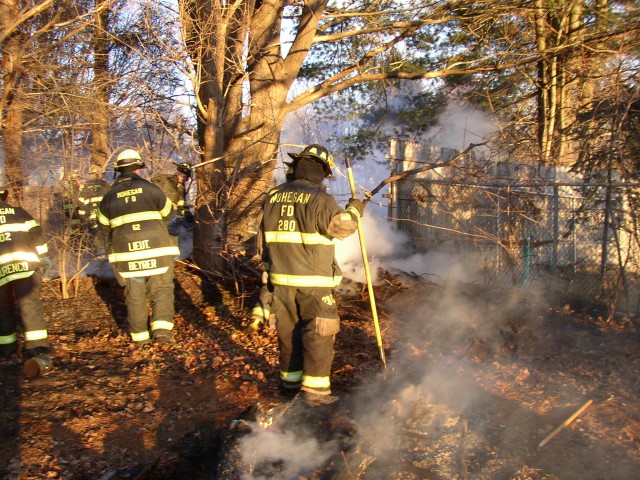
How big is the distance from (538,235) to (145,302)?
18.6 ft

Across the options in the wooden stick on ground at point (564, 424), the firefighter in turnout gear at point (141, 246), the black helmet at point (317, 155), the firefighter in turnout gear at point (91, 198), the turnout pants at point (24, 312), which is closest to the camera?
the wooden stick on ground at point (564, 424)

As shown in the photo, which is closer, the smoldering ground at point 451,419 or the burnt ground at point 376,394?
the smoldering ground at point 451,419

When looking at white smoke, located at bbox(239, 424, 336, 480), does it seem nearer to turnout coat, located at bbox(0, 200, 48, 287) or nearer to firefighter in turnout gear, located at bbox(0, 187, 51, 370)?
firefighter in turnout gear, located at bbox(0, 187, 51, 370)

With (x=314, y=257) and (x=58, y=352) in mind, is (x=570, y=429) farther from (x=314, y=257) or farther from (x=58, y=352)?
(x=58, y=352)

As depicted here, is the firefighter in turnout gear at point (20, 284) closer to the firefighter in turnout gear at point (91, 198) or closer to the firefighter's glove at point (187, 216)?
the firefighter in turnout gear at point (91, 198)

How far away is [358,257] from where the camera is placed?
27.2ft

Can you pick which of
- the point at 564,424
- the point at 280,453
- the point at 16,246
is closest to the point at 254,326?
the point at 16,246

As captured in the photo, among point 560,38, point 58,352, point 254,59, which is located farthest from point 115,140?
point 560,38

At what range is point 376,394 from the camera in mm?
5047

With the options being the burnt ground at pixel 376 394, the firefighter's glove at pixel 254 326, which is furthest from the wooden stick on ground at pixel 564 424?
the firefighter's glove at pixel 254 326

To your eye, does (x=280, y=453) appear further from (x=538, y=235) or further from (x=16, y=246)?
(x=538, y=235)

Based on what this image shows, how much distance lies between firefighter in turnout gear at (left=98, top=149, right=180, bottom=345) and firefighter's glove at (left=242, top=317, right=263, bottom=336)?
0.91m

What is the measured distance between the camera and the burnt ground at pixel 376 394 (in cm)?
385

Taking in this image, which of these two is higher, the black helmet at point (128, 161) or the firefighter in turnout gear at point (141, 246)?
the black helmet at point (128, 161)
